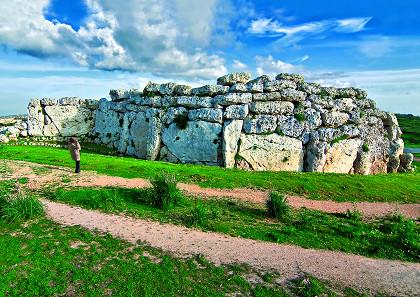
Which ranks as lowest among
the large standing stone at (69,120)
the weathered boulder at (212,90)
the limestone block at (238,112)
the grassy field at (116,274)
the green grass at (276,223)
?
the grassy field at (116,274)

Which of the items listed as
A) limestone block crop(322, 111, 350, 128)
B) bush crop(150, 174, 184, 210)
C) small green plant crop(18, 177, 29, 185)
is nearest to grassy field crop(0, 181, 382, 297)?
bush crop(150, 174, 184, 210)

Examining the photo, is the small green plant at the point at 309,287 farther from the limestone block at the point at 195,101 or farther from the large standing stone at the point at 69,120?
the large standing stone at the point at 69,120

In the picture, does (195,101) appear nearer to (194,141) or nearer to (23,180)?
(194,141)

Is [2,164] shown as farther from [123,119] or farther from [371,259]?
[371,259]

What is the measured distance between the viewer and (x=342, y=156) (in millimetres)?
37500

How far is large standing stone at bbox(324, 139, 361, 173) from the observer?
3694 centimetres

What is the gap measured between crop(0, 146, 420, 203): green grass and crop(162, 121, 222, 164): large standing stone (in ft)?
18.8

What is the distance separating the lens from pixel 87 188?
2303 cm

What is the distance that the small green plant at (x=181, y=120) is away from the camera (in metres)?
39.3

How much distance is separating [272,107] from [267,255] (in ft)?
81.7

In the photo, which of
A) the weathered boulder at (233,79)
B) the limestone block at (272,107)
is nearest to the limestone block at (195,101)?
the weathered boulder at (233,79)

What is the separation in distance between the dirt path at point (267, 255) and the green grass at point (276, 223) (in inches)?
35.4

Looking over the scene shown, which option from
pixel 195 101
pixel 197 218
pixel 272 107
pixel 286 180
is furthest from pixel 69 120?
pixel 197 218

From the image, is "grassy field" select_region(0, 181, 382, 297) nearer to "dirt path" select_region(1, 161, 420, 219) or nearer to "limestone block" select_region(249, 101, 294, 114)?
"dirt path" select_region(1, 161, 420, 219)
